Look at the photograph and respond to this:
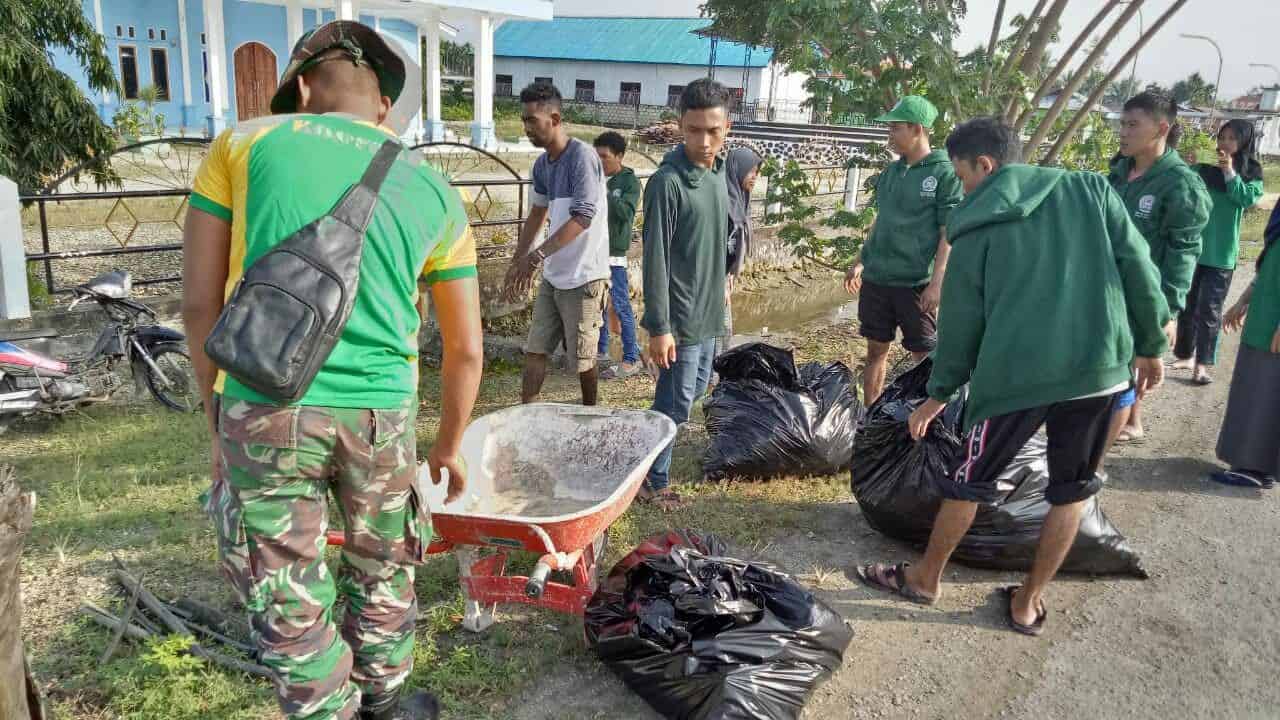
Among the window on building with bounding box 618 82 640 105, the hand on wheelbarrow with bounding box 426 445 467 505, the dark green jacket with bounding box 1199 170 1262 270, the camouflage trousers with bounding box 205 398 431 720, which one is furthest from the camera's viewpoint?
the window on building with bounding box 618 82 640 105

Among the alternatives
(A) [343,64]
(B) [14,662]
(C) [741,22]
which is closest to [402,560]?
(B) [14,662]

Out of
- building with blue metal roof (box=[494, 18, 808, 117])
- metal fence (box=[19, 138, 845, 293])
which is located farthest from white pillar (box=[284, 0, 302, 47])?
building with blue metal roof (box=[494, 18, 808, 117])

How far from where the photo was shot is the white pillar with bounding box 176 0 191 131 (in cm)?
Answer: 1828

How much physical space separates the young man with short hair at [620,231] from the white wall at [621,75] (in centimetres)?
3099

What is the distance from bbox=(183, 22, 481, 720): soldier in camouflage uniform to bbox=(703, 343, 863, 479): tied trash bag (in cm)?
237

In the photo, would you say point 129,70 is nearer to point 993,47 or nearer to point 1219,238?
point 993,47

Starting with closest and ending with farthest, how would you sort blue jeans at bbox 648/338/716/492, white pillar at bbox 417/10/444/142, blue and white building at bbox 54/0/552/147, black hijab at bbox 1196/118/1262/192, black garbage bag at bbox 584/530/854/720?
black garbage bag at bbox 584/530/854/720, blue jeans at bbox 648/338/716/492, black hijab at bbox 1196/118/1262/192, blue and white building at bbox 54/0/552/147, white pillar at bbox 417/10/444/142

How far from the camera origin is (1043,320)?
9.27 ft

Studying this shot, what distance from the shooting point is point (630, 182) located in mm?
6262

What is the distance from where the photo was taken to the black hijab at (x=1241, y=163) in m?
6.32

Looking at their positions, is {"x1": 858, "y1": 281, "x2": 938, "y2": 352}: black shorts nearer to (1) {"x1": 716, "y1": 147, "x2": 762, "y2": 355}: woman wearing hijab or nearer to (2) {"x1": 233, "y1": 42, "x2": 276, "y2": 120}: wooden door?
(1) {"x1": 716, "y1": 147, "x2": 762, "y2": 355}: woman wearing hijab

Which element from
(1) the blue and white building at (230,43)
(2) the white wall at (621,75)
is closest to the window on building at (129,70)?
(1) the blue and white building at (230,43)

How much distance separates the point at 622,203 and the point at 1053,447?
3799mm

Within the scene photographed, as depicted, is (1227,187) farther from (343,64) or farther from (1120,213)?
(343,64)
